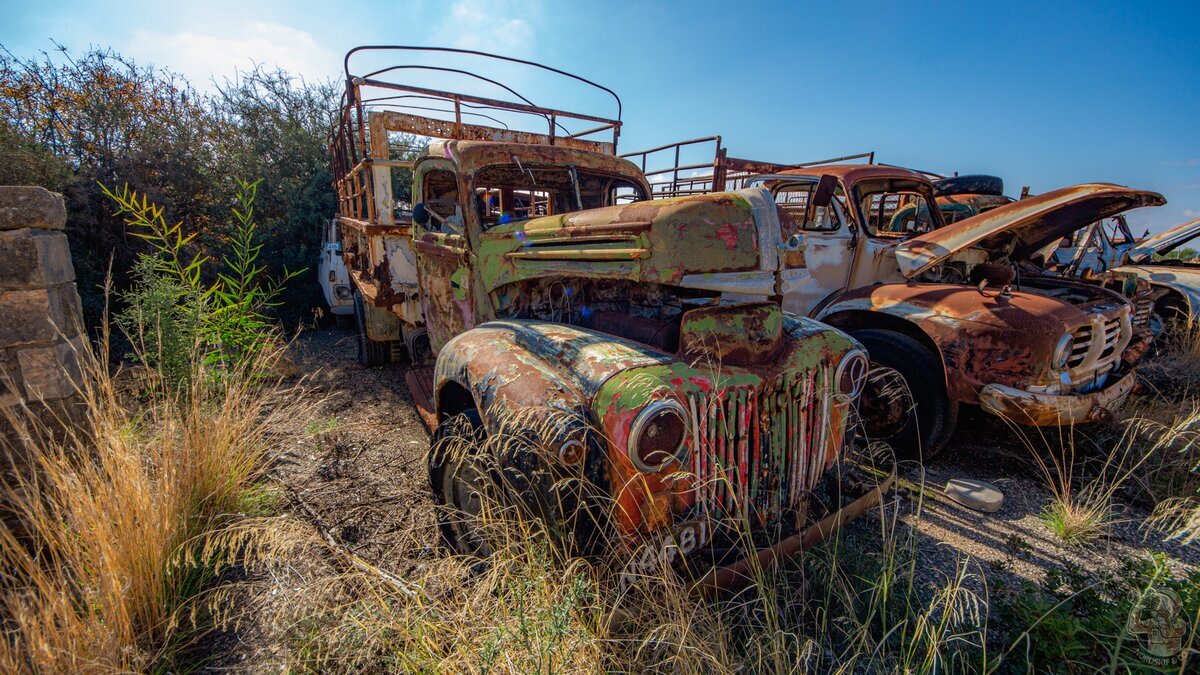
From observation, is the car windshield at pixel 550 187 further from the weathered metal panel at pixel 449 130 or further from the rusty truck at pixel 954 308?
the rusty truck at pixel 954 308

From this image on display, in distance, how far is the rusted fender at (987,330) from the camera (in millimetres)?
2992

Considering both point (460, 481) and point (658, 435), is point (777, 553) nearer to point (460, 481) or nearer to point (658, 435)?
point (658, 435)

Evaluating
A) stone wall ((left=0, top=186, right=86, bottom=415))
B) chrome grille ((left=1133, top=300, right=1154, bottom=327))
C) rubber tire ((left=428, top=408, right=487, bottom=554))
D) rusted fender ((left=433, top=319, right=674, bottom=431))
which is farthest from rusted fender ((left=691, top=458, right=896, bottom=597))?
chrome grille ((left=1133, top=300, right=1154, bottom=327))

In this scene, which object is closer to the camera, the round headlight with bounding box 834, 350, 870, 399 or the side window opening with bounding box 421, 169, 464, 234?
the round headlight with bounding box 834, 350, 870, 399

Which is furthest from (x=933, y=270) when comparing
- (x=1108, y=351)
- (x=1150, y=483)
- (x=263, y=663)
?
(x=263, y=663)

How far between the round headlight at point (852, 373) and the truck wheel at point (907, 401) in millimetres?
1140

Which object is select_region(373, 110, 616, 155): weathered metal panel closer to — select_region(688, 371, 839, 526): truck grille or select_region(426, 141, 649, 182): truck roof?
select_region(426, 141, 649, 182): truck roof

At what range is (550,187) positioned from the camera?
375cm

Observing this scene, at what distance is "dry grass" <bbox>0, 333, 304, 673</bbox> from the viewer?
161 cm

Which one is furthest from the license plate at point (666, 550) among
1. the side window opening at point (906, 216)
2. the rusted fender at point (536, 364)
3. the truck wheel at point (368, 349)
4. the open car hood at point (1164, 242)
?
the open car hood at point (1164, 242)

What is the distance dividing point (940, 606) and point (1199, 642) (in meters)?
0.75

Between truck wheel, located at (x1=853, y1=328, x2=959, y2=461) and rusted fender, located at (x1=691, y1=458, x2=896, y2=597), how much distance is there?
1.51 meters

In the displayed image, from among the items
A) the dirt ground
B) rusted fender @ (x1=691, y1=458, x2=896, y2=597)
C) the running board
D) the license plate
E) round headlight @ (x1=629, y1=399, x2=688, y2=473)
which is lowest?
the dirt ground

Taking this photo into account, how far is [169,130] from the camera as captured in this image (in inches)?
309
